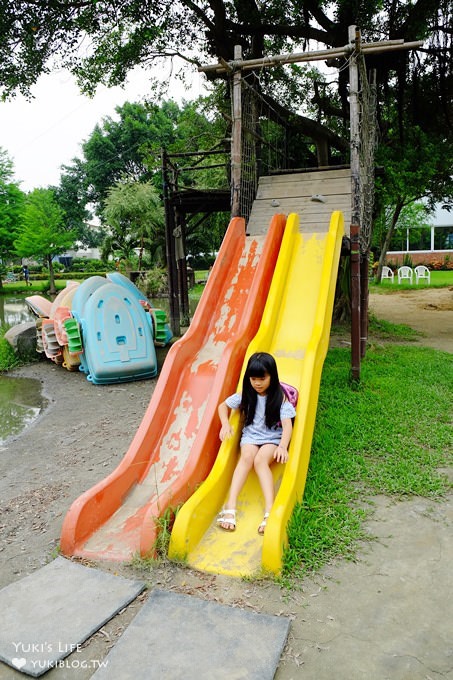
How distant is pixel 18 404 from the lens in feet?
26.3

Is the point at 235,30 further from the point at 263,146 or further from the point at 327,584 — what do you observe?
the point at 327,584

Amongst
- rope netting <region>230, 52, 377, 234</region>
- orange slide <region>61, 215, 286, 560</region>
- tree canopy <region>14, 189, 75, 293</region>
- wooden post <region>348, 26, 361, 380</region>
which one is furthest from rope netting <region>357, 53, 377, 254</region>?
tree canopy <region>14, 189, 75, 293</region>

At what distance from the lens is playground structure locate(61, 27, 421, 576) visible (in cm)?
350

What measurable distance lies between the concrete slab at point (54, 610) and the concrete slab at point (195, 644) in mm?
224

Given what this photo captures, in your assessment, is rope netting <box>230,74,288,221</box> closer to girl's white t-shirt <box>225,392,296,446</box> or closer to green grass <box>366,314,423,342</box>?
girl's white t-shirt <box>225,392,296,446</box>

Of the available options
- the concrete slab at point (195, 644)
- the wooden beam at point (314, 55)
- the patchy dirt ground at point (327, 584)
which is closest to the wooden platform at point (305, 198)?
the wooden beam at point (314, 55)

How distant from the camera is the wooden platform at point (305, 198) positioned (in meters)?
6.88

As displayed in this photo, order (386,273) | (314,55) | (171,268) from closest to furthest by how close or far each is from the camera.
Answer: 1. (314,55)
2. (171,268)
3. (386,273)

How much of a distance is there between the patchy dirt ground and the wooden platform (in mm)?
3676

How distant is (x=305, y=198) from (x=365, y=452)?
413 centimetres

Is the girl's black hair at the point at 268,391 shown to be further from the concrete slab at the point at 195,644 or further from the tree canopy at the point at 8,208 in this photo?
the tree canopy at the point at 8,208

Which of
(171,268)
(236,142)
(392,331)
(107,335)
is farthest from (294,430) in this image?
(171,268)

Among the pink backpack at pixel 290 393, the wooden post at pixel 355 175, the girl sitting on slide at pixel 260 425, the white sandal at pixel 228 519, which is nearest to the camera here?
the white sandal at pixel 228 519

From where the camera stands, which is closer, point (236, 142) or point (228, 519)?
point (228, 519)
